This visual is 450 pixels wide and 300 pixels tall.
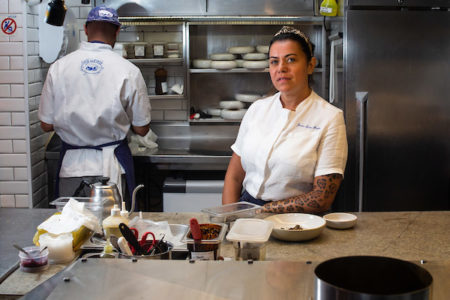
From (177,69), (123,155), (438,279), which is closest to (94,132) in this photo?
(123,155)

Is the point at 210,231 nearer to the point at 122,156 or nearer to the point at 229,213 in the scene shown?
the point at 229,213

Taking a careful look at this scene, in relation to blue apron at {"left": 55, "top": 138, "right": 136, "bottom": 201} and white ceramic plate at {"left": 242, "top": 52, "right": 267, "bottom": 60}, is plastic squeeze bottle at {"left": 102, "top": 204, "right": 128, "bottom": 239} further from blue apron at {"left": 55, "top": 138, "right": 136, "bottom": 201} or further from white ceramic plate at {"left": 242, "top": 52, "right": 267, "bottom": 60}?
white ceramic plate at {"left": 242, "top": 52, "right": 267, "bottom": 60}

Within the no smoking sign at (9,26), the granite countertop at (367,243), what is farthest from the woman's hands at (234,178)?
the no smoking sign at (9,26)

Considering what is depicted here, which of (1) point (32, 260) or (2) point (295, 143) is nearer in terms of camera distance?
(1) point (32, 260)

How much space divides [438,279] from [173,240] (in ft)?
3.65

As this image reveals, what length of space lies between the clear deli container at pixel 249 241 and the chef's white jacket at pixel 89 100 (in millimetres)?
2327

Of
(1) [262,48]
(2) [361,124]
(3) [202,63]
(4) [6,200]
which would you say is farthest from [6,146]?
(2) [361,124]

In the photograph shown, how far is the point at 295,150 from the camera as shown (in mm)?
2975

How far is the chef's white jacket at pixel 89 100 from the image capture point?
13.5 feet

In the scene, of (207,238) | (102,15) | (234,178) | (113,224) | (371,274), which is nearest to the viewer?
(371,274)

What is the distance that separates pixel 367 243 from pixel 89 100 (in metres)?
2.43

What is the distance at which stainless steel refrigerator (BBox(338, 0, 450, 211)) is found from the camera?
173 inches

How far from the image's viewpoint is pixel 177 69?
5.43 m

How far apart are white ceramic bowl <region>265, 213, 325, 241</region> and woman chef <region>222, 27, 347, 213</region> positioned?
334 millimetres
